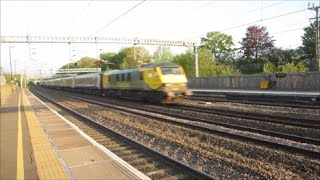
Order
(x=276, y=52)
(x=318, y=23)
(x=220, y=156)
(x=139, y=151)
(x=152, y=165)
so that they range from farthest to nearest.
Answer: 1. (x=276, y=52)
2. (x=318, y=23)
3. (x=139, y=151)
4. (x=220, y=156)
5. (x=152, y=165)

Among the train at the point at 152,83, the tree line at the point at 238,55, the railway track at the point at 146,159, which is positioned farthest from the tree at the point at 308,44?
the railway track at the point at 146,159

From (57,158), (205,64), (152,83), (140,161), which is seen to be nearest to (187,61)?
(205,64)

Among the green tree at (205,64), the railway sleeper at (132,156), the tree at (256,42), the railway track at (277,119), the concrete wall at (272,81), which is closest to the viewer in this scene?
the railway sleeper at (132,156)

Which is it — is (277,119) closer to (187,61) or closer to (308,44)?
(187,61)

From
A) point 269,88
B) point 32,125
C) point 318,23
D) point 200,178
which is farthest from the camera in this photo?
point 318,23

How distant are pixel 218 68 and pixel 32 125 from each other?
37.4 meters

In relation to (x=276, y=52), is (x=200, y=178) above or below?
below

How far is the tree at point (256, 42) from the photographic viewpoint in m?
73.3

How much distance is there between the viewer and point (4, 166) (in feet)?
26.1

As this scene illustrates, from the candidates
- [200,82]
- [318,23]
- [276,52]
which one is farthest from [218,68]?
[276,52]

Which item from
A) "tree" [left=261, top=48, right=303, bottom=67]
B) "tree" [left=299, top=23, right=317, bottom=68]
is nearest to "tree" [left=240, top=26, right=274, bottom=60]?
"tree" [left=261, top=48, right=303, bottom=67]

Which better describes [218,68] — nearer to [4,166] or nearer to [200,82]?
[200,82]

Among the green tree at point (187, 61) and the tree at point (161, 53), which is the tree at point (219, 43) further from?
the green tree at point (187, 61)

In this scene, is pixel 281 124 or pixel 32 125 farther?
pixel 32 125
